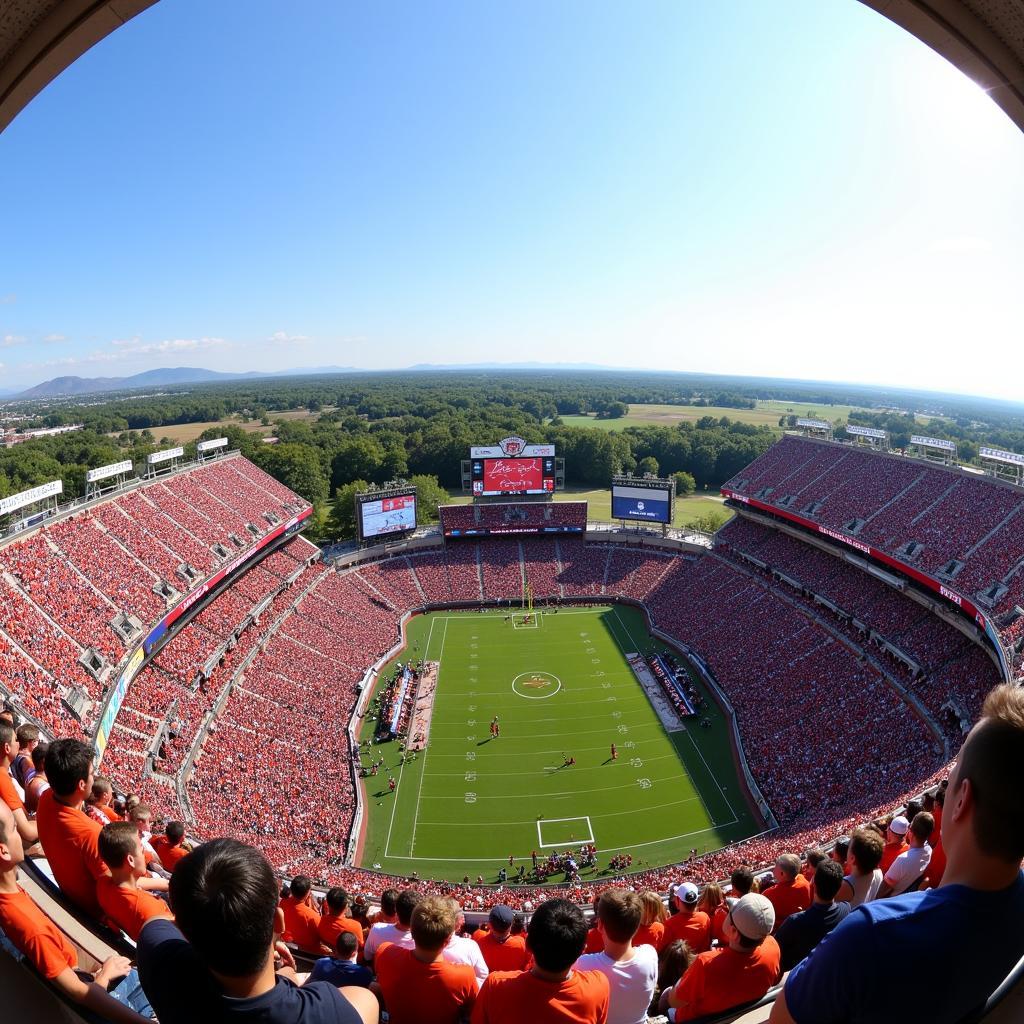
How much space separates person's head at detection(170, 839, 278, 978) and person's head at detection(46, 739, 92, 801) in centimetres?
364

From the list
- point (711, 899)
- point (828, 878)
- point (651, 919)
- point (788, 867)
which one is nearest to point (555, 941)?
point (828, 878)

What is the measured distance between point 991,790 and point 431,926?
369cm

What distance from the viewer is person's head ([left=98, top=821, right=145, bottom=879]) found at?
491 cm

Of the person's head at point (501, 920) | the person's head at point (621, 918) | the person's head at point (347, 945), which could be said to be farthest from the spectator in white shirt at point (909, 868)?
the person's head at point (347, 945)

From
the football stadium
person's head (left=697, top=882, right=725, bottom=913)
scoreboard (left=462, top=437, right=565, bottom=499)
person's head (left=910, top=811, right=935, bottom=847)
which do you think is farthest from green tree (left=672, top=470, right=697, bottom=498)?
person's head (left=697, top=882, right=725, bottom=913)

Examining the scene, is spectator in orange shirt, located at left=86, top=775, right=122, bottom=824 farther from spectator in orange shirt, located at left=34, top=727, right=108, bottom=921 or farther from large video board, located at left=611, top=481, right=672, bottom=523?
large video board, located at left=611, top=481, right=672, bottom=523

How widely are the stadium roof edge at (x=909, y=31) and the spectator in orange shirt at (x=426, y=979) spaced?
20.4 feet

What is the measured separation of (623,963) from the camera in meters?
4.51

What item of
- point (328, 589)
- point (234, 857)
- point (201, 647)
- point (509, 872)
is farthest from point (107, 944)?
point (328, 589)

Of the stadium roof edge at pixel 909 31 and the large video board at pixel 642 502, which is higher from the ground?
the stadium roof edge at pixel 909 31

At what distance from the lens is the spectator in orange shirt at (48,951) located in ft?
10.9

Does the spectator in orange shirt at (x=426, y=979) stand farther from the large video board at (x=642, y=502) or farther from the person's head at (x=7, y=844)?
the large video board at (x=642, y=502)

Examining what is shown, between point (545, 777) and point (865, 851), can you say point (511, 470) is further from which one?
point (865, 851)

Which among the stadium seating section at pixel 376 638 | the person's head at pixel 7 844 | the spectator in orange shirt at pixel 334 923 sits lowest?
the stadium seating section at pixel 376 638
